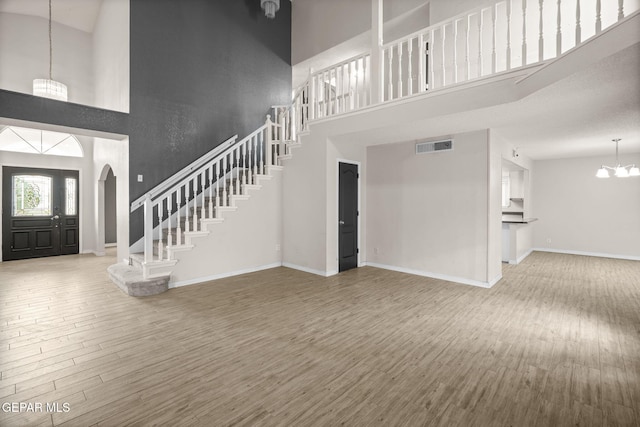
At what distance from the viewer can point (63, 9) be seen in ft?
22.3

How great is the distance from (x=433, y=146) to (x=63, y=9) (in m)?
8.75

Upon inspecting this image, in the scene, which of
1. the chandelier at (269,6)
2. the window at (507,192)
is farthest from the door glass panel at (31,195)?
the window at (507,192)

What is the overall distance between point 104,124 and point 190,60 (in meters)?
2.28

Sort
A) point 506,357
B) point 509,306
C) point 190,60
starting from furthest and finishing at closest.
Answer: point 190,60 < point 509,306 < point 506,357

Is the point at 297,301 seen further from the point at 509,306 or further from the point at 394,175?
the point at 394,175

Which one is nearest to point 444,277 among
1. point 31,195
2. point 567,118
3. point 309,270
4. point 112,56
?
point 309,270

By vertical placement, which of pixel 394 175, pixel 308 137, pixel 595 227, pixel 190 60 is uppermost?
pixel 190 60

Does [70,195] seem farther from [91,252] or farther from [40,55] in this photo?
[40,55]

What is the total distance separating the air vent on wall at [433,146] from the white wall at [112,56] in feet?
17.9

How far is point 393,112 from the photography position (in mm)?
4398

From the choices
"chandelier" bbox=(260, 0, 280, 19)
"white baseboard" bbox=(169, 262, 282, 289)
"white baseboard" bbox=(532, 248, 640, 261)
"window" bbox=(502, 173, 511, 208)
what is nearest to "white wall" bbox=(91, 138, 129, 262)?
"white baseboard" bbox=(169, 262, 282, 289)

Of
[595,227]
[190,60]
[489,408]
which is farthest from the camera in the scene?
[595,227]

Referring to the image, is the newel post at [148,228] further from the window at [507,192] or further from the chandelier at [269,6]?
the window at [507,192]

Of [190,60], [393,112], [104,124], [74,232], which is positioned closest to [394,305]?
[393,112]
